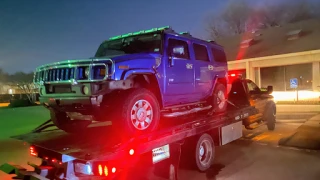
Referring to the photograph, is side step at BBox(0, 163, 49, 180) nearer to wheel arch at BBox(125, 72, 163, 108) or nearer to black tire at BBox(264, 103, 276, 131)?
wheel arch at BBox(125, 72, 163, 108)

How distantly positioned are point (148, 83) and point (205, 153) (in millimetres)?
2199

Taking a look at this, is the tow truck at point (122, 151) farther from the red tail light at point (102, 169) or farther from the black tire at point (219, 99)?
the black tire at point (219, 99)

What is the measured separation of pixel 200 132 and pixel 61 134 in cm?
268

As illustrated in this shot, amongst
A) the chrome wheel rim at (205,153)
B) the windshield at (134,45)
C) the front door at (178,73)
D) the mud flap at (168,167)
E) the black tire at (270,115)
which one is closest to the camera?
the mud flap at (168,167)

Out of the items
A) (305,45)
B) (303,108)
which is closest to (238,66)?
(305,45)

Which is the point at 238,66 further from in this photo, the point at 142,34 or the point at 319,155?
the point at 142,34

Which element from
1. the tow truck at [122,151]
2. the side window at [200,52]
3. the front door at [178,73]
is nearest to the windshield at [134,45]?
the front door at [178,73]

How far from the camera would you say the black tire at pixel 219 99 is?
23.6 ft

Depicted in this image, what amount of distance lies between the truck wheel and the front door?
89 centimetres

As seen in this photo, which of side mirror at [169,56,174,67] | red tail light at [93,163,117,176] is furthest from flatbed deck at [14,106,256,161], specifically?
side mirror at [169,56,174,67]

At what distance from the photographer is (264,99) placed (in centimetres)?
995

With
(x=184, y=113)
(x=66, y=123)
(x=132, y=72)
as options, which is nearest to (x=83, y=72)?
(x=132, y=72)

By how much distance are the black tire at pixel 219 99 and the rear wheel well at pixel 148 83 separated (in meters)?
2.15

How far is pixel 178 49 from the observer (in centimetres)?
581
